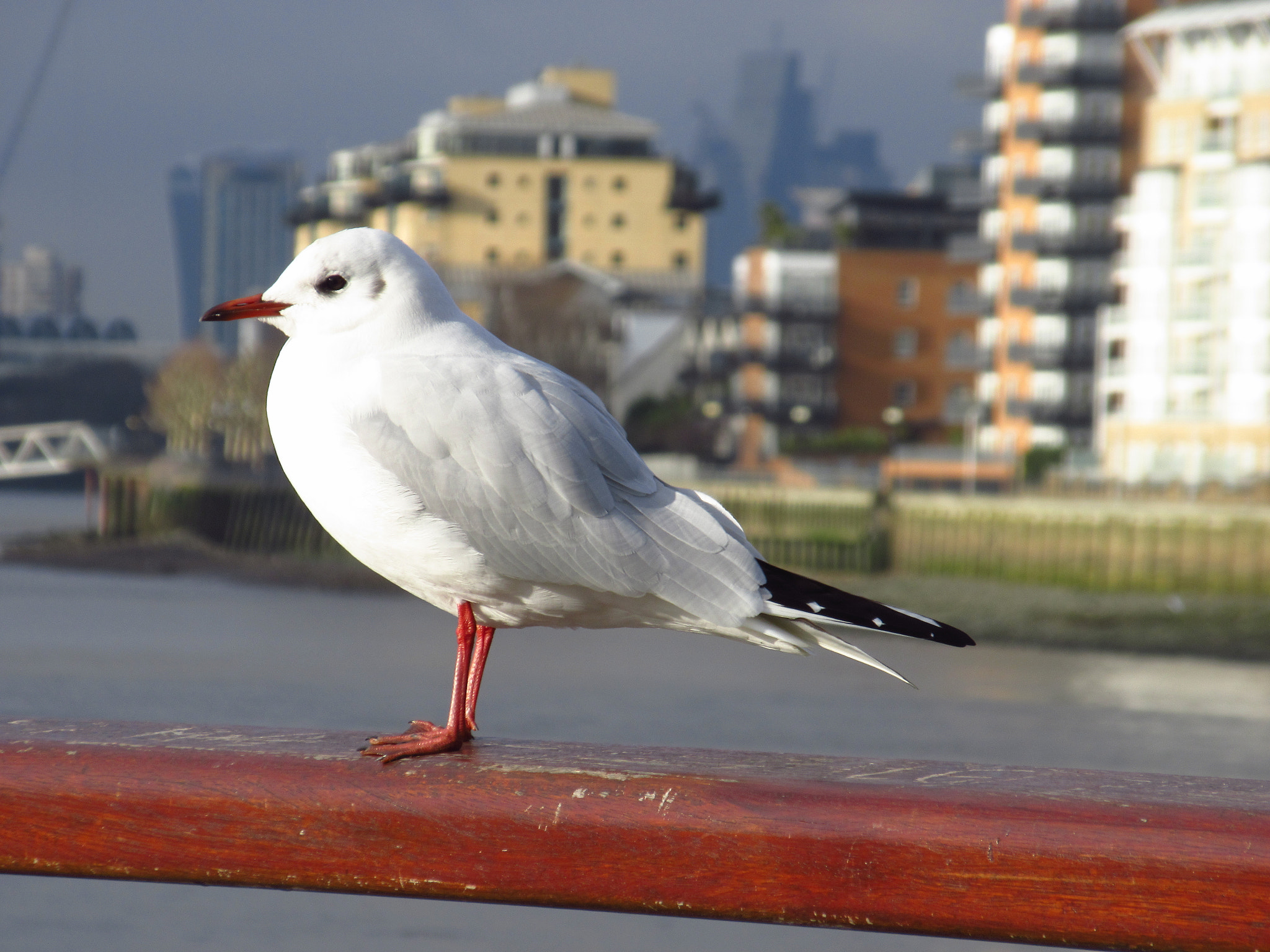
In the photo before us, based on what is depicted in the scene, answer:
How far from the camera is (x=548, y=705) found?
23.0 m

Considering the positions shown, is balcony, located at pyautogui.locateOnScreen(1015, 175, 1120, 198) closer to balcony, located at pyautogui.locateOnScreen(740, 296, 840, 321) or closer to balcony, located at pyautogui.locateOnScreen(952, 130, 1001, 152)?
balcony, located at pyautogui.locateOnScreen(952, 130, 1001, 152)

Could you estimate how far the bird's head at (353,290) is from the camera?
6.90ft

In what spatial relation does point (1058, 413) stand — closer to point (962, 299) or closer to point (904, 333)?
point (962, 299)

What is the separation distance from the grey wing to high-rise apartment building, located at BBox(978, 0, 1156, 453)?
51.5m

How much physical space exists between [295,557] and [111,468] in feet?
43.0

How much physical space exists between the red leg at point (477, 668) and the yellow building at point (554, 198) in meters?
77.2

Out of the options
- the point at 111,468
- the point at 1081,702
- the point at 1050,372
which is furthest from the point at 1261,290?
the point at 111,468

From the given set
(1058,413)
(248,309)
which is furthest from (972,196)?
(248,309)

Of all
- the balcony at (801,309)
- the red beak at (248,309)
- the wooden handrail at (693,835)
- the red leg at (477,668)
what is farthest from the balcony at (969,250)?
the wooden handrail at (693,835)

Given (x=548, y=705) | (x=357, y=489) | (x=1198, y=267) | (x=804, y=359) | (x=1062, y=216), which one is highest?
(x=1062, y=216)

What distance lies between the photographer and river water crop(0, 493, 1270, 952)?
12.6m

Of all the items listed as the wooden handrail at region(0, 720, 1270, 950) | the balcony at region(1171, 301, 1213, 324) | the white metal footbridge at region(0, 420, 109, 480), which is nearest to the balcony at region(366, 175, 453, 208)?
the white metal footbridge at region(0, 420, 109, 480)

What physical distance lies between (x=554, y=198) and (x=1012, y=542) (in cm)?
4820

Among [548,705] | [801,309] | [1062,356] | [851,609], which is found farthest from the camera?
[801,309]
